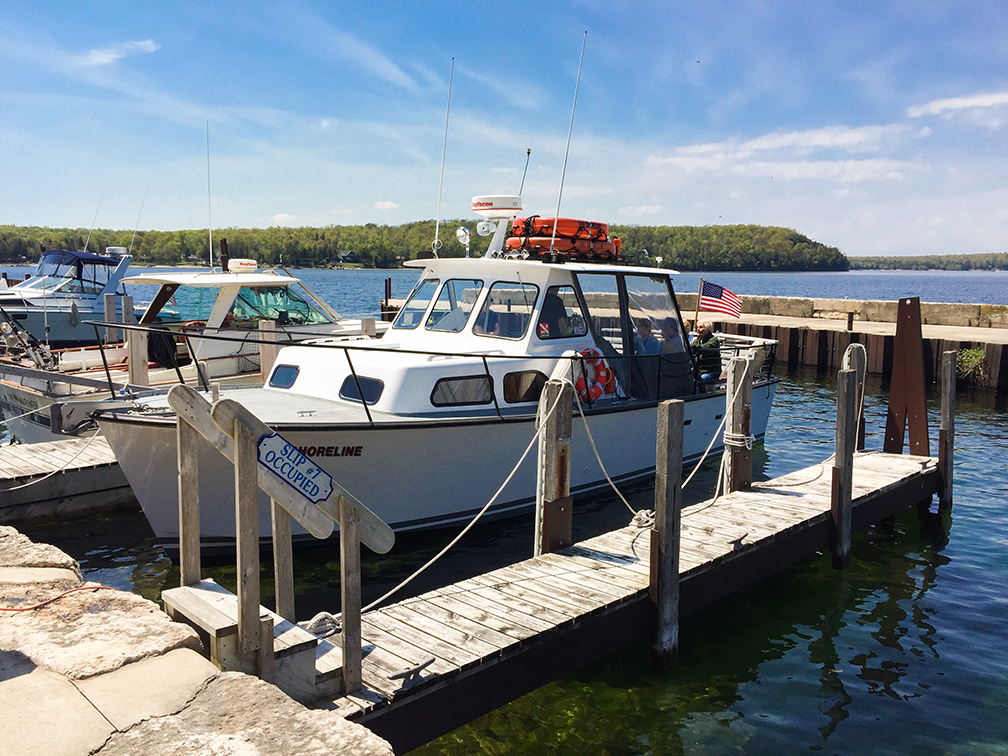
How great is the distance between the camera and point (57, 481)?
995 cm

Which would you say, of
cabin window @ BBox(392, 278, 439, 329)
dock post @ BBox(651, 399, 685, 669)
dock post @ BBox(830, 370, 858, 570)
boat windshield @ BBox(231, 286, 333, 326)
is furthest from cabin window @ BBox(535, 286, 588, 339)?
boat windshield @ BBox(231, 286, 333, 326)

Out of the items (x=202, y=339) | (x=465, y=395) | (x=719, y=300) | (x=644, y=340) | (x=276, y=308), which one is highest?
(x=719, y=300)

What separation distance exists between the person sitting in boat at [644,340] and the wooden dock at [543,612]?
2.65 meters

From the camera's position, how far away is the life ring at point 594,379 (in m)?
9.77

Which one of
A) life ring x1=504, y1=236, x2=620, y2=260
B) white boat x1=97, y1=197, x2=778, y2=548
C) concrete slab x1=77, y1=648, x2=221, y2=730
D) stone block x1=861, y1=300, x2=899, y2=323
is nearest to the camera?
concrete slab x1=77, y1=648, x2=221, y2=730

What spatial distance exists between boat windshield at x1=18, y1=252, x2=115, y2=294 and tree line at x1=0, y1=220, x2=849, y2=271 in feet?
141

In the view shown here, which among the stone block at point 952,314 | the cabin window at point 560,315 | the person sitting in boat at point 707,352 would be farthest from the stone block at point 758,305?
the cabin window at point 560,315

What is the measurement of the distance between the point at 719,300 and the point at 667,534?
7197mm

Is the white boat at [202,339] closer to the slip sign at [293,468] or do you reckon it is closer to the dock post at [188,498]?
the dock post at [188,498]

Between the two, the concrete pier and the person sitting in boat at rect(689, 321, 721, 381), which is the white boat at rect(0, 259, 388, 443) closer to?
the person sitting in boat at rect(689, 321, 721, 381)

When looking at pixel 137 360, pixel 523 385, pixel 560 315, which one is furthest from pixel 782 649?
pixel 137 360

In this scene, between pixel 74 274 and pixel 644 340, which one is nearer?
pixel 644 340

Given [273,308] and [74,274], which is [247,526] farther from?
[74,274]

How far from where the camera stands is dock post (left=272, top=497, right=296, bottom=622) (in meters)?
4.20
